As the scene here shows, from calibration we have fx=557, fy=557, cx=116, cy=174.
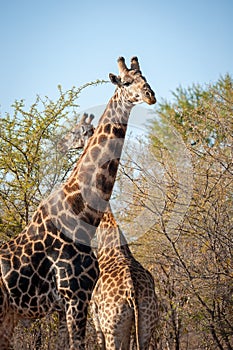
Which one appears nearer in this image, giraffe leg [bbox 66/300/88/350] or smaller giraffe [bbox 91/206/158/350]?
giraffe leg [bbox 66/300/88/350]

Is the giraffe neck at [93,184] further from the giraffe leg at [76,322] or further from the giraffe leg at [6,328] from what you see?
the giraffe leg at [6,328]

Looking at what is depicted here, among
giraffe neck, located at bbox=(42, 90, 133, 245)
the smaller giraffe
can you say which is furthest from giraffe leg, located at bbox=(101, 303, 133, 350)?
giraffe neck, located at bbox=(42, 90, 133, 245)

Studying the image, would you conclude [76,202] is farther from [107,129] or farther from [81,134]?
[81,134]

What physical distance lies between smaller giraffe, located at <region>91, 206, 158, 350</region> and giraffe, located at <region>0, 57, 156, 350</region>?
1038mm

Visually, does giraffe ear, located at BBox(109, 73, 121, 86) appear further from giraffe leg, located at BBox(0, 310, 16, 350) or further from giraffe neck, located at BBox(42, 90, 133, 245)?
giraffe leg, located at BBox(0, 310, 16, 350)

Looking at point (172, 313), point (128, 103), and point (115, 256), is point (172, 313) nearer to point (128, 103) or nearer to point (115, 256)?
point (115, 256)

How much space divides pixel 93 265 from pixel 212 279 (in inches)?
91.6

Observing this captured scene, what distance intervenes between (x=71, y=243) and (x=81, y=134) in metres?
2.28

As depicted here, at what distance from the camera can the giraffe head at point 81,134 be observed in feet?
22.8

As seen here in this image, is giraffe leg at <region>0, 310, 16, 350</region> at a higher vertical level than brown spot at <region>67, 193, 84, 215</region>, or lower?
lower

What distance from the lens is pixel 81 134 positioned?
275 inches

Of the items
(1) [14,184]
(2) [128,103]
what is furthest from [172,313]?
(2) [128,103]

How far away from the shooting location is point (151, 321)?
6.00 m

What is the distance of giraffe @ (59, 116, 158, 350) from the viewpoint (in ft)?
19.4
